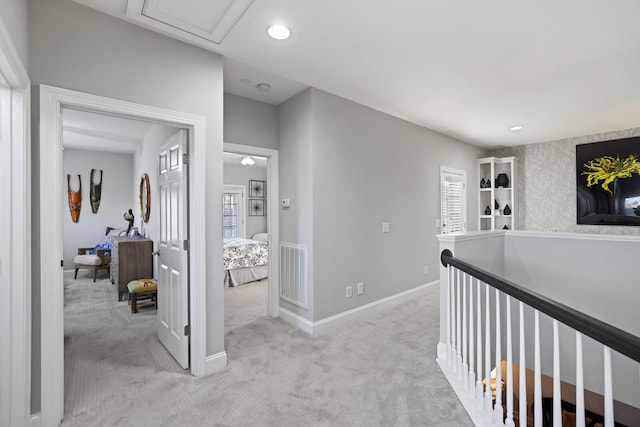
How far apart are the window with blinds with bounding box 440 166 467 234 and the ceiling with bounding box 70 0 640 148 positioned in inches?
57.7

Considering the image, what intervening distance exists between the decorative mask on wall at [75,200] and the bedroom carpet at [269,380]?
12.2 feet

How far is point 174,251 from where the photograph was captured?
2543mm

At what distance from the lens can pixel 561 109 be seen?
381cm

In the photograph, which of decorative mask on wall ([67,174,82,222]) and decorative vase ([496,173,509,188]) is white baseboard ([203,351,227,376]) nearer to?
decorative mask on wall ([67,174,82,222])

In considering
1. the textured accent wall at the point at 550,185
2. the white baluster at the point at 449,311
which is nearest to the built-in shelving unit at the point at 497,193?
the textured accent wall at the point at 550,185

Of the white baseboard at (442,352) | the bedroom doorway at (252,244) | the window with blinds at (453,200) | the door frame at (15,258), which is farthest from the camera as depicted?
the window with blinds at (453,200)

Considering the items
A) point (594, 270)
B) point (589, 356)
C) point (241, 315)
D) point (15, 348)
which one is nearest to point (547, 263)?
point (594, 270)

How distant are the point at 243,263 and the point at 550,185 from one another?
226 inches

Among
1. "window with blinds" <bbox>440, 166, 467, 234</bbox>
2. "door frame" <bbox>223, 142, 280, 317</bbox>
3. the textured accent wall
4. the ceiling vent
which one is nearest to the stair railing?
"door frame" <bbox>223, 142, 280, 317</bbox>

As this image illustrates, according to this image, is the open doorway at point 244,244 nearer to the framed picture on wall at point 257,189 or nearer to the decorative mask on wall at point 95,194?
the framed picture on wall at point 257,189

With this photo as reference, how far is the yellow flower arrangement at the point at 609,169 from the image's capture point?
4.69 metres

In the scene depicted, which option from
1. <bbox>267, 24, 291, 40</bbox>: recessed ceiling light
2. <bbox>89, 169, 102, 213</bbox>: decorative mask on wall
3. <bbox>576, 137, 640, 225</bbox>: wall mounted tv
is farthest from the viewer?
<bbox>89, 169, 102, 213</bbox>: decorative mask on wall

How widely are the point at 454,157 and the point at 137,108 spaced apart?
4895 millimetres

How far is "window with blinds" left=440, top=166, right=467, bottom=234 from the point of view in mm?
5047
